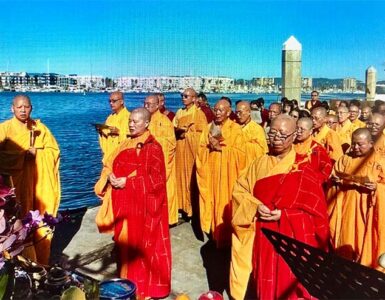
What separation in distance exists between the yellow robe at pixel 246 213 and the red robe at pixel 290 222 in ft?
0.34

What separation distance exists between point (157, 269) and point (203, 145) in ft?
7.77

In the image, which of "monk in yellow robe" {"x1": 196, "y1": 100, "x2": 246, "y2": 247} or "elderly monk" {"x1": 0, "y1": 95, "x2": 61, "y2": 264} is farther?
"monk in yellow robe" {"x1": 196, "y1": 100, "x2": 246, "y2": 247}

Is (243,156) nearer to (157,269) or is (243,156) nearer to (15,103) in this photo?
(157,269)

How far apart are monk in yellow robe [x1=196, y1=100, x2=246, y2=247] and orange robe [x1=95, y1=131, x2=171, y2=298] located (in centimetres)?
157

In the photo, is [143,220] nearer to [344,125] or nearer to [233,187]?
[233,187]

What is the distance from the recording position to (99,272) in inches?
215

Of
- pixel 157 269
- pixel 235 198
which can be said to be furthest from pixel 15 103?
pixel 235 198

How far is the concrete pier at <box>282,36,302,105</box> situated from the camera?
14258 mm

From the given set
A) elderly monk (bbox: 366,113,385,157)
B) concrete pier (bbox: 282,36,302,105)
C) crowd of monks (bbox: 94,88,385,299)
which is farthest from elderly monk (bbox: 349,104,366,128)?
concrete pier (bbox: 282,36,302,105)

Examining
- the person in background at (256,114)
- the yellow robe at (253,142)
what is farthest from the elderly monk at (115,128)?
the person in background at (256,114)

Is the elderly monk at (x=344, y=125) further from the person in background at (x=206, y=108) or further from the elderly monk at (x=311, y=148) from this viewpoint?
the person in background at (x=206, y=108)

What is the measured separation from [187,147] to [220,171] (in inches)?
72.2

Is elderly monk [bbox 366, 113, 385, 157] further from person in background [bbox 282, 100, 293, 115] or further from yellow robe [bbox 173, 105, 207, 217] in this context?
person in background [bbox 282, 100, 293, 115]

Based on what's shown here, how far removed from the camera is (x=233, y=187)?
17.7 ft
